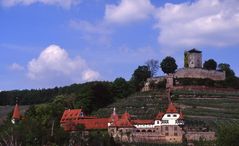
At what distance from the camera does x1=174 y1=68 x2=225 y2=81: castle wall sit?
13700cm

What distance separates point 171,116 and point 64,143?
20150 mm

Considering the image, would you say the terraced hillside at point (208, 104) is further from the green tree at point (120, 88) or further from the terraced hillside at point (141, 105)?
the green tree at point (120, 88)

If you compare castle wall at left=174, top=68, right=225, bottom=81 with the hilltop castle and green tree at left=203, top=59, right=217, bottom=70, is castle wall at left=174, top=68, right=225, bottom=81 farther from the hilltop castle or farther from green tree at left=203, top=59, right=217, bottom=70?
green tree at left=203, top=59, right=217, bottom=70

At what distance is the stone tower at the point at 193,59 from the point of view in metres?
145

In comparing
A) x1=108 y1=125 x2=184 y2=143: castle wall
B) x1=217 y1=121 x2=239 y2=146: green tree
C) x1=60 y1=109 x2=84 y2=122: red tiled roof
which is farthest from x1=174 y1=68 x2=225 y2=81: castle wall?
x1=217 y1=121 x2=239 y2=146: green tree

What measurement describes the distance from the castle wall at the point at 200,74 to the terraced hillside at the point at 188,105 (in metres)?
11.4

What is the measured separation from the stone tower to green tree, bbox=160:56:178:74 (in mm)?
3324

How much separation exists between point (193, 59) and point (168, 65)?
6183 mm

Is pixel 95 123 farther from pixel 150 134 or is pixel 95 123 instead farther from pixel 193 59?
pixel 193 59

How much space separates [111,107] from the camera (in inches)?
4692

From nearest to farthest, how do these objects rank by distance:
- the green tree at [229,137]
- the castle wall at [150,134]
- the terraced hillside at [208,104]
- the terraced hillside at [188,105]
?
the green tree at [229,137]
the castle wall at [150,134]
the terraced hillside at [208,104]
the terraced hillside at [188,105]

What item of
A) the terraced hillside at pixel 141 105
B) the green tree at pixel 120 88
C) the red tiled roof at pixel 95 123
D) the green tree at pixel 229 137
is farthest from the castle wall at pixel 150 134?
the green tree at pixel 120 88

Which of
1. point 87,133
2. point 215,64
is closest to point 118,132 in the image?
point 87,133

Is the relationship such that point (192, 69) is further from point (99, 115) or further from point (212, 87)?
point (99, 115)
